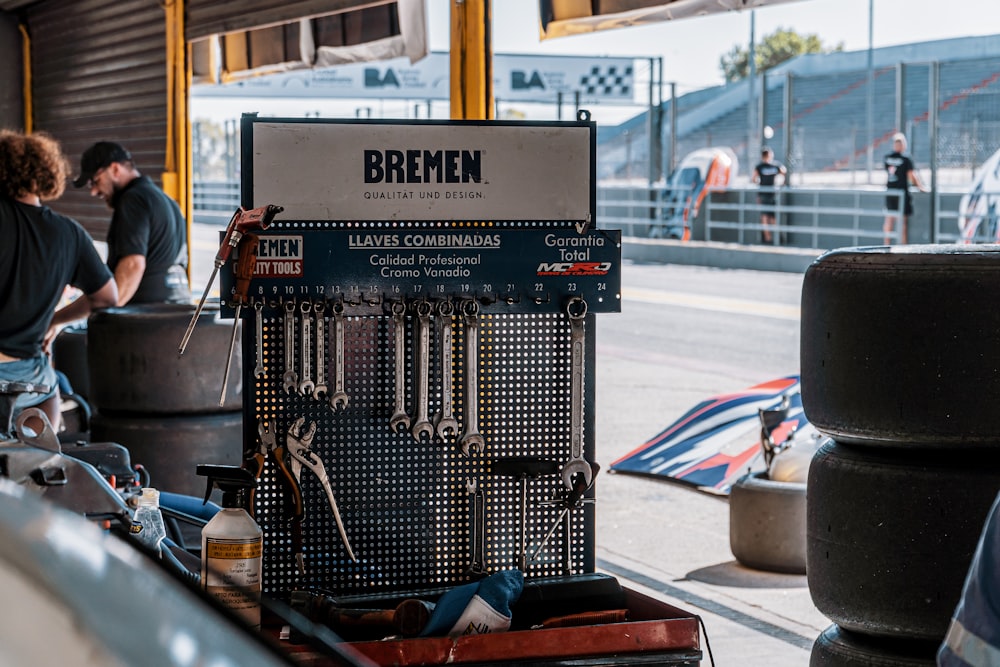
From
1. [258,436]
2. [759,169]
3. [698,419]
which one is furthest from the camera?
[759,169]

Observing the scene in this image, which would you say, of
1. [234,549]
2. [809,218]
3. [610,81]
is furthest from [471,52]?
[610,81]

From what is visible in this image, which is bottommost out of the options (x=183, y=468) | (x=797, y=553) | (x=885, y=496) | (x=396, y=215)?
(x=797, y=553)

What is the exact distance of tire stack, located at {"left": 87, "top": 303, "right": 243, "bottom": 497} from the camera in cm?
564

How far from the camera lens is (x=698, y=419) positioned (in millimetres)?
8070

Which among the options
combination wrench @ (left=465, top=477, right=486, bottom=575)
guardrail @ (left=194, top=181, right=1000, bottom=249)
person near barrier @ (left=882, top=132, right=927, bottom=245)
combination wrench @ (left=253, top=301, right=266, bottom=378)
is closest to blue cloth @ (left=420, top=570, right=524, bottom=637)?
combination wrench @ (left=465, top=477, right=486, bottom=575)

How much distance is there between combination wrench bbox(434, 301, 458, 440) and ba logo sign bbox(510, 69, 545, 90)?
4135 cm

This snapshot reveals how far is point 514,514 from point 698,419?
4841 millimetres

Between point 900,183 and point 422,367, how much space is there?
19.1m

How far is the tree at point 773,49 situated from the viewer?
98.5 meters

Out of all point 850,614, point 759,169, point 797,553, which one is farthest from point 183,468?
point 759,169

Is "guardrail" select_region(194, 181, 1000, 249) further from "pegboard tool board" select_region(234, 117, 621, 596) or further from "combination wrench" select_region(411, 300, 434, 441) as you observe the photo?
"combination wrench" select_region(411, 300, 434, 441)

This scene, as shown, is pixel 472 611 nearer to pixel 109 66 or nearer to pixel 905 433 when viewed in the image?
pixel 905 433

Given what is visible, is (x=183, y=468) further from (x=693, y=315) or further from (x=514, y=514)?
(x=693, y=315)

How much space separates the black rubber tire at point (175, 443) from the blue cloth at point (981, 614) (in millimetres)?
4173
